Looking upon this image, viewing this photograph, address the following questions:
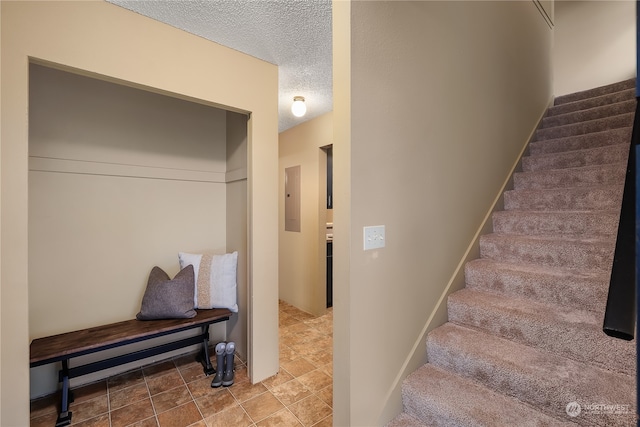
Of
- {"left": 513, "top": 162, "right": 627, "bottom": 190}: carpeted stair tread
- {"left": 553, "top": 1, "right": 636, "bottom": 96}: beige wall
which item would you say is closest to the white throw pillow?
{"left": 513, "top": 162, "right": 627, "bottom": 190}: carpeted stair tread

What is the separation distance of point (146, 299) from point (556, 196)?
11.0ft

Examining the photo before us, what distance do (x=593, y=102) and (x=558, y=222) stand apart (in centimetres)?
216

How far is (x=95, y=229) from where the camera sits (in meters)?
2.25

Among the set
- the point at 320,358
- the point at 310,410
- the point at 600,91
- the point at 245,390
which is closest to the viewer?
the point at 310,410

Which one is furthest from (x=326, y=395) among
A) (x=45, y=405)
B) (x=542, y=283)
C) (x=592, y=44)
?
(x=592, y=44)

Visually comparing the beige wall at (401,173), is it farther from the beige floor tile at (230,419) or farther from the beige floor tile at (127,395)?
the beige floor tile at (127,395)

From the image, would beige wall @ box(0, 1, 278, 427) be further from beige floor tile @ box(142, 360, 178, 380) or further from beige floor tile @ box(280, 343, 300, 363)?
beige floor tile @ box(142, 360, 178, 380)

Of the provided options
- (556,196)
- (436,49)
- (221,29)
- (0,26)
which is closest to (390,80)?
(436,49)

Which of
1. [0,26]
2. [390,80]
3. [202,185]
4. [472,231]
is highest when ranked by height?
[0,26]

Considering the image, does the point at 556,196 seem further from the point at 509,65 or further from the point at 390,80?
the point at 390,80

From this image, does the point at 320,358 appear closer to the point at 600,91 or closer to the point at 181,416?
the point at 181,416

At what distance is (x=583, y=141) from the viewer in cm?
252

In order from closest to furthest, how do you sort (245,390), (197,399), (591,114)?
(197,399) → (245,390) → (591,114)

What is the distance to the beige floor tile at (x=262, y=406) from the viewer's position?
187 cm
